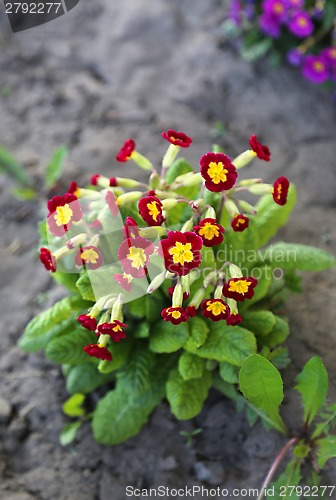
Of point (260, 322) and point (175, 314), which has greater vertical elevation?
point (175, 314)

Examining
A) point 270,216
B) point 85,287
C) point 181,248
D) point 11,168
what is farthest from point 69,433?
point 11,168

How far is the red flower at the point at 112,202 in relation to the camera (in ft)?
6.27

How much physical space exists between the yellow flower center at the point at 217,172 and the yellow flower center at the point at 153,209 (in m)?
0.19

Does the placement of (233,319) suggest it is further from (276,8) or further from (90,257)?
(276,8)

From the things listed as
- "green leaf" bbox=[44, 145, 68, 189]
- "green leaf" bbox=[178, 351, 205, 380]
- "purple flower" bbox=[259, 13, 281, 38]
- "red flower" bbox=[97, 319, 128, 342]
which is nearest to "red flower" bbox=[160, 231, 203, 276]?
"red flower" bbox=[97, 319, 128, 342]

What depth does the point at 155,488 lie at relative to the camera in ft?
6.91

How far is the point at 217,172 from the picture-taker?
176 centimetres

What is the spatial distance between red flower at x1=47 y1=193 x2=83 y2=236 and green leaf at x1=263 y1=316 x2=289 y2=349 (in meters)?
0.79

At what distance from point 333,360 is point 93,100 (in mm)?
Answer: 2274

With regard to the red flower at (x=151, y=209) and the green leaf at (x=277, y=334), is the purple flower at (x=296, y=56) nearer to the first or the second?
the green leaf at (x=277, y=334)

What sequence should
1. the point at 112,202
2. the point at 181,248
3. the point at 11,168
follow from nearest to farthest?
the point at 181,248, the point at 112,202, the point at 11,168

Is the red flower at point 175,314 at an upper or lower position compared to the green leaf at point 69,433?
upper

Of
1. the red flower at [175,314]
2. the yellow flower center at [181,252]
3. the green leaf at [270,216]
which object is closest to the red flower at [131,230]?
the yellow flower center at [181,252]

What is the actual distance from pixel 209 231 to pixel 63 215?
45 cm
